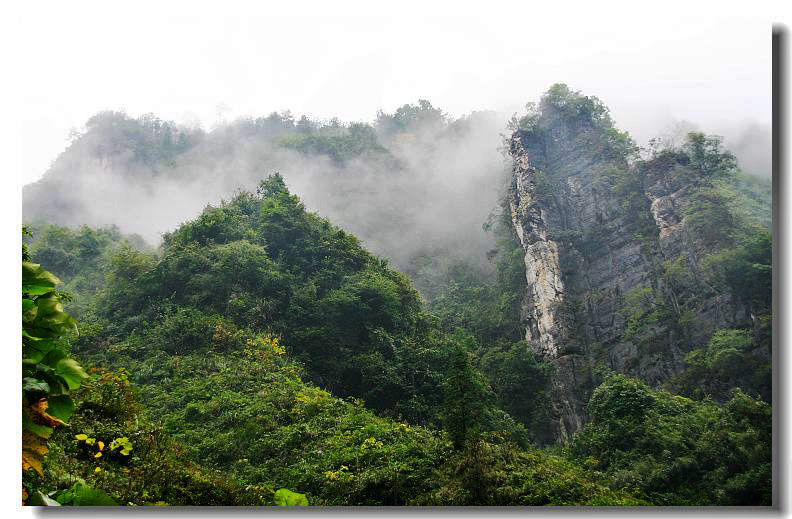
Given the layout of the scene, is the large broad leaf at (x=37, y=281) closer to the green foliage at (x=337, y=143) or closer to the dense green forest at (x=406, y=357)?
the dense green forest at (x=406, y=357)

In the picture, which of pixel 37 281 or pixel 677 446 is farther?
pixel 677 446

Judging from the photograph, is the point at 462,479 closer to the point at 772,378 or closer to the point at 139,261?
the point at 772,378

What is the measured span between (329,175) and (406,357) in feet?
45.7

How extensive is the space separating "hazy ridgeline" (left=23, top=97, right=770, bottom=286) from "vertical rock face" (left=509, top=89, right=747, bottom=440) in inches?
144

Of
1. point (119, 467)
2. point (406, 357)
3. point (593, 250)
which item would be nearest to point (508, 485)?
point (119, 467)

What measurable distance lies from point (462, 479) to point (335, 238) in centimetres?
850

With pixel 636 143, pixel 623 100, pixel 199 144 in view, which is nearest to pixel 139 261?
pixel 623 100

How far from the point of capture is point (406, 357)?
33.2ft

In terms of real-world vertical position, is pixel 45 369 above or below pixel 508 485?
above

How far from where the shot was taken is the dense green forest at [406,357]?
381 centimetres

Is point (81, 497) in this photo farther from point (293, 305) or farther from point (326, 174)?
point (326, 174)

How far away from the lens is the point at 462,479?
455cm

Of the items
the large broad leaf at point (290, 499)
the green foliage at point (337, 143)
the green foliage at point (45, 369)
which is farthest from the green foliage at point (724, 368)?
the green foliage at point (337, 143)

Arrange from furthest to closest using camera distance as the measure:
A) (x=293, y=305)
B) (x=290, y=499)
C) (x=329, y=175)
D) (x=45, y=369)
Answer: (x=329, y=175) < (x=293, y=305) < (x=290, y=499) < (x=45, y=369)
